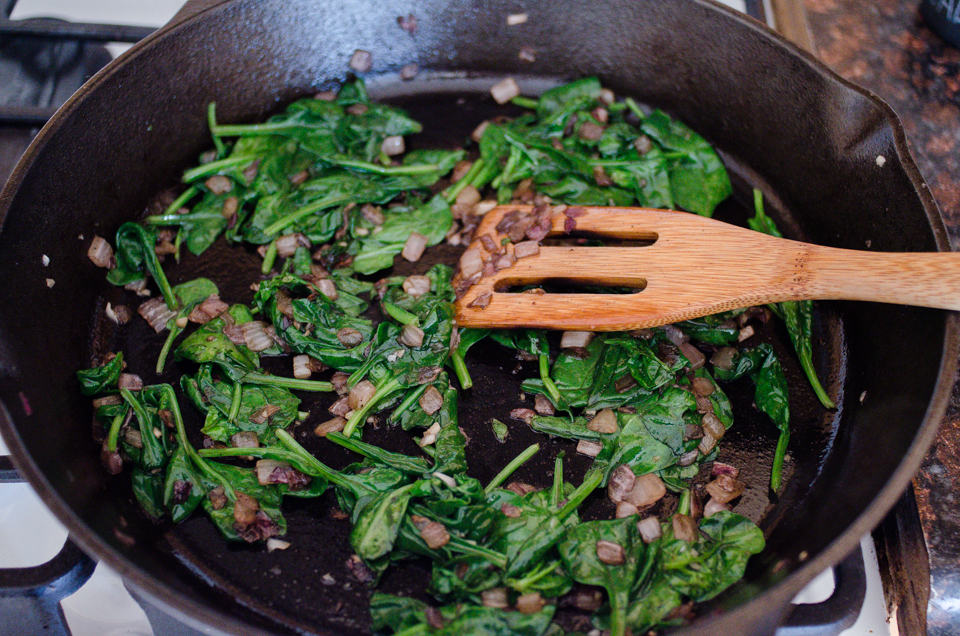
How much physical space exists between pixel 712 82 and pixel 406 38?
145 cm

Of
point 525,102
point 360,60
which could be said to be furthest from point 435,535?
point 360,60

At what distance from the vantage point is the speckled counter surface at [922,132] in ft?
6.67

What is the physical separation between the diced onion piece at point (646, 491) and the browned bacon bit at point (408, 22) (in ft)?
7.51

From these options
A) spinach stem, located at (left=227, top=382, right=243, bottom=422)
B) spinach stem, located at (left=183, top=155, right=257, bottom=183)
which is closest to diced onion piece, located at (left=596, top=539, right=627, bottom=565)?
spinach stem, located at (left=227, top=382, right=243, bottom=422)

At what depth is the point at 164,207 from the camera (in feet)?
8.94

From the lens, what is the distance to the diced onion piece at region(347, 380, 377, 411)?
89.5 inches

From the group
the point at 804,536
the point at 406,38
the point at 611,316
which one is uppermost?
the point at 406,38

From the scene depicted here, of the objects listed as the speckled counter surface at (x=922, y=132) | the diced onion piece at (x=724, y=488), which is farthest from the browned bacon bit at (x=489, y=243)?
the speckled counter surface at (x=922, y=132)

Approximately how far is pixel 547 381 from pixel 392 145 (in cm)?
137

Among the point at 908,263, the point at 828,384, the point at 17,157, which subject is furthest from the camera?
the point at 17,157

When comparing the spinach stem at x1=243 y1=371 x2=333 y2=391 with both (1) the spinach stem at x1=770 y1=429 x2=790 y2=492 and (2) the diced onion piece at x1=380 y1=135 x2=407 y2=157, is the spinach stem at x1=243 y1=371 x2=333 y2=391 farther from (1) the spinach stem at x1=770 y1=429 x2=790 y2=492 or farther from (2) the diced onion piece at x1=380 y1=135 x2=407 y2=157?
(1) the spinach stem at x1=770 y1=429 x2=790 y2=492

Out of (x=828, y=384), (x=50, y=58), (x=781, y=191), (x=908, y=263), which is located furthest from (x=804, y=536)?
(x=50, y=58)

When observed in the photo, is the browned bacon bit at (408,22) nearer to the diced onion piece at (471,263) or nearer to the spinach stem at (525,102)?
the spinach stem at (525,102)

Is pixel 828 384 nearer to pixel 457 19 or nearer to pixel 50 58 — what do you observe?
pixel 457 19
